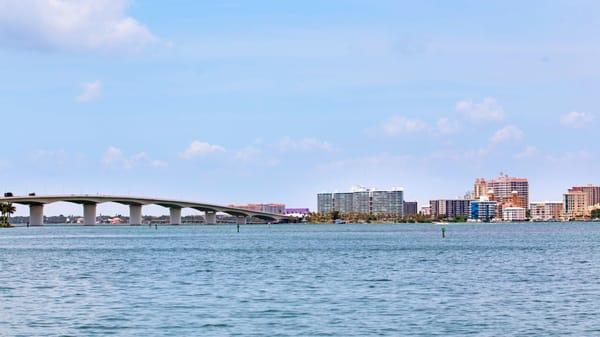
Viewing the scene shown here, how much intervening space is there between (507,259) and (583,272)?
17331mm

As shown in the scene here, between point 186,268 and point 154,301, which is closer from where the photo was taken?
point 154,301

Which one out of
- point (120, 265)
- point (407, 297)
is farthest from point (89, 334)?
point (120, 265)

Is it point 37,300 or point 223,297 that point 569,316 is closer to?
point 223,297

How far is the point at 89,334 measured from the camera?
3462cm

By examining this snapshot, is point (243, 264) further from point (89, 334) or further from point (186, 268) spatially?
point (89, 334)

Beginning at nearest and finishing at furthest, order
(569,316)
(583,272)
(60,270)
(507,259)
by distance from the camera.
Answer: (569,316), (583,272), (60,270), (507,259)

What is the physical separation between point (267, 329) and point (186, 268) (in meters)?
33.6

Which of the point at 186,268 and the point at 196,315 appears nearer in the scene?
the point at 196,315

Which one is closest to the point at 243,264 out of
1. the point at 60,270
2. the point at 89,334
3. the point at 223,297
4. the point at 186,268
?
the point at 186,268

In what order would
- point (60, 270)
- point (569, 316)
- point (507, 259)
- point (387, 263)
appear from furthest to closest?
1. point (507, 259)
2. point (387, 263)
3. point (60, 270)
4. point (569, 316)

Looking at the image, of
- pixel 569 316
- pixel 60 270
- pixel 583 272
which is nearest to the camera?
pixel 569 316

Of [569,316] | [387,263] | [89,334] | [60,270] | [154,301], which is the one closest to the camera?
[89,334]

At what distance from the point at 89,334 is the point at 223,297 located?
40.6 ft

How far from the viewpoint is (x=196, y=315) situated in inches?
1550
